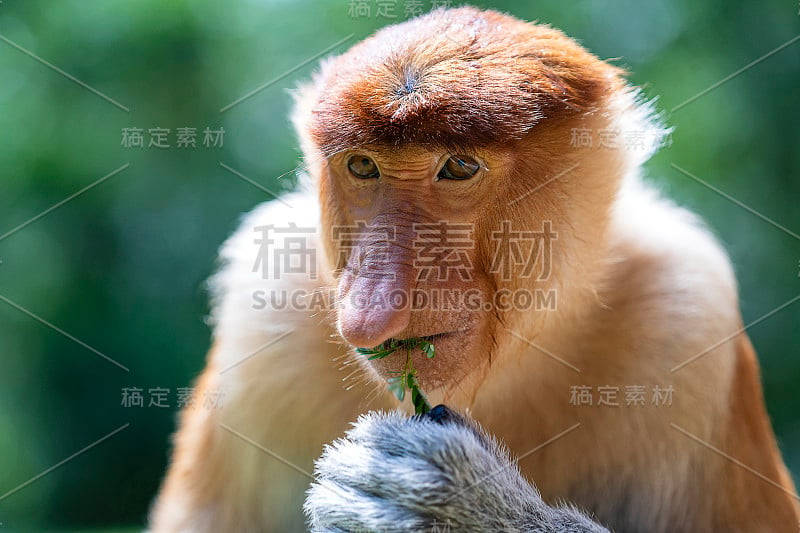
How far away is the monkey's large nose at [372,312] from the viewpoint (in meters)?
1.76

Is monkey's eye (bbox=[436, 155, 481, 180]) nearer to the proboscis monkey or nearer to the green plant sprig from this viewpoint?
the proboscis monkey

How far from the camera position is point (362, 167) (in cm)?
214

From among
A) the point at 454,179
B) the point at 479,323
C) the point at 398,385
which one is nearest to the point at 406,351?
the point at 398,385

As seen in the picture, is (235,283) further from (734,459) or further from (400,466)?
(734,459)

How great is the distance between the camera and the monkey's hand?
183 centimetres

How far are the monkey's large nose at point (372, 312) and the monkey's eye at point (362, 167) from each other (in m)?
0.35

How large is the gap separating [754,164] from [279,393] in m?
3.75

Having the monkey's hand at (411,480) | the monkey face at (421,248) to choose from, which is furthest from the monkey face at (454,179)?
the monkey's hand at (411,480)

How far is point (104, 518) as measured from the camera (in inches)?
192

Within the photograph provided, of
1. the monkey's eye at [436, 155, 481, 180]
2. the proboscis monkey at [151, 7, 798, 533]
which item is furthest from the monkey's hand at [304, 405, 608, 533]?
the monkey's eye at [436, 155, 481, 180]

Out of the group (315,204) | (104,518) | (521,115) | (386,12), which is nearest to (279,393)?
(315,204)

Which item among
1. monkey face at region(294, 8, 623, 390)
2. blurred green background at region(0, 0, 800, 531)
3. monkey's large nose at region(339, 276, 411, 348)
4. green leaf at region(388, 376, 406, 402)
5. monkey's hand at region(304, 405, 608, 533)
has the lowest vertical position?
monkey's hand at region(304, 405, 608, 533)

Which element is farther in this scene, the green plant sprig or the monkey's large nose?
the green plant sprig

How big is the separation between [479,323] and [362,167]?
50 centimetres
